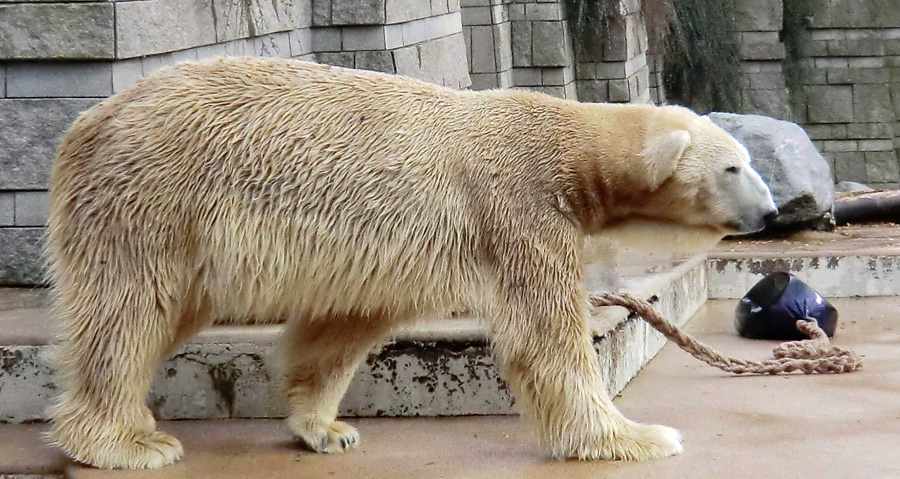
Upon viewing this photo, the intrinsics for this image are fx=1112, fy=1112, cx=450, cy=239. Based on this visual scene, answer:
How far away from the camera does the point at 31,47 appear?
4609 millimetres

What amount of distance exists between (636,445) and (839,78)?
11.3 m

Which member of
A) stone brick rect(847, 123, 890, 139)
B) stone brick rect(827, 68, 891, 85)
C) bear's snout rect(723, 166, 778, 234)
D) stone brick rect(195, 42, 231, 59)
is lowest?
stone brick rect(847, 123, 890, 139)

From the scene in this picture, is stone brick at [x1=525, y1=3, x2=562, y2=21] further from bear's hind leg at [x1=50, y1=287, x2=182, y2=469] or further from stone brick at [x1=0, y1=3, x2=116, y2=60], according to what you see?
bear's hind leg at [x1=50, y1=287, x2=182, y2=469]

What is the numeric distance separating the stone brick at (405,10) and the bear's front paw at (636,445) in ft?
10.0

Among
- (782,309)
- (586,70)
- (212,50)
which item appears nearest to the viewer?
(212,50)

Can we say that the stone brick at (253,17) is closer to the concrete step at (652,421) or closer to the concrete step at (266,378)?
the concrete step at (266,378)

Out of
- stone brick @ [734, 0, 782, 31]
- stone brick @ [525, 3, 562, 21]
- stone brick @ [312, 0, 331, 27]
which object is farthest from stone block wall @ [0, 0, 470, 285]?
stone brick @ [734, 0, 782, 31]

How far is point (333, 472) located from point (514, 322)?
2.55 ft

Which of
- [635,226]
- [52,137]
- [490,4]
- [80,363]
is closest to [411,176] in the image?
[635,226]

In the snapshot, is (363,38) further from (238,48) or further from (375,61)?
(238,48)

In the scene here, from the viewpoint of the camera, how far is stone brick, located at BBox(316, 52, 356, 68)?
19.7 ft

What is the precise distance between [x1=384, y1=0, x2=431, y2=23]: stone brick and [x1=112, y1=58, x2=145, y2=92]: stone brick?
5.48 ft

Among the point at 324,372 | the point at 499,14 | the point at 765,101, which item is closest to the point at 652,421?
the point at 324,372

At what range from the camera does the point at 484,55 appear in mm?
9070
